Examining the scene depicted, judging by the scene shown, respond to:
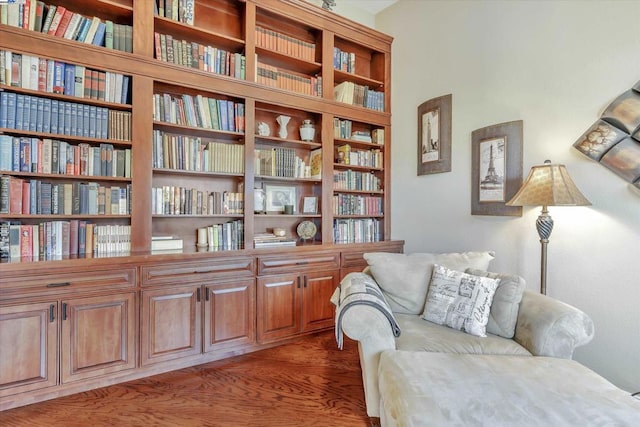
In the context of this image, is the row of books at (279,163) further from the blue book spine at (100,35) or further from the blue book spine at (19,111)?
the blue book spine at (19,111)

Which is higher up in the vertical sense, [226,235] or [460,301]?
[226,235]

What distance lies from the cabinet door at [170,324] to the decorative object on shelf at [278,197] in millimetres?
1059

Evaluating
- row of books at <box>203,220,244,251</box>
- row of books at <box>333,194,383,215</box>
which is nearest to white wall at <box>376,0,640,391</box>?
row of books at <box>333,194,383,215</box>

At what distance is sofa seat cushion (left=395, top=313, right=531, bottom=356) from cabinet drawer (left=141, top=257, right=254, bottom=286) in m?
1.28

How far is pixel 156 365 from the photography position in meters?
2.24

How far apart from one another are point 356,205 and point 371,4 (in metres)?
2.19

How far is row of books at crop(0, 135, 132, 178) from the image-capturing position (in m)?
2.01

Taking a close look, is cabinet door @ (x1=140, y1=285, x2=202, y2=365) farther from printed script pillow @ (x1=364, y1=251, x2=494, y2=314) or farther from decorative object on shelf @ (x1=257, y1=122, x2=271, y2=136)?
decorative object on shelf @ (x1=257, y1=122, x2=271, y2=136)

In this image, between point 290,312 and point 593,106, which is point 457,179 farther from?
point 290,312

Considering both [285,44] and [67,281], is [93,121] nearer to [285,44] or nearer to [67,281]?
[67,281]

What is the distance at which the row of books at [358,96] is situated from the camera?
3346mm

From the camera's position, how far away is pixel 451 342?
1.73m

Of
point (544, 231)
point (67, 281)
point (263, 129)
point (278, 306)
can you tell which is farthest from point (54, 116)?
point (544, 231)

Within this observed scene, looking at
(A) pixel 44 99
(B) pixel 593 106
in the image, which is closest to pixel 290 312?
(A) pixel 44 99
